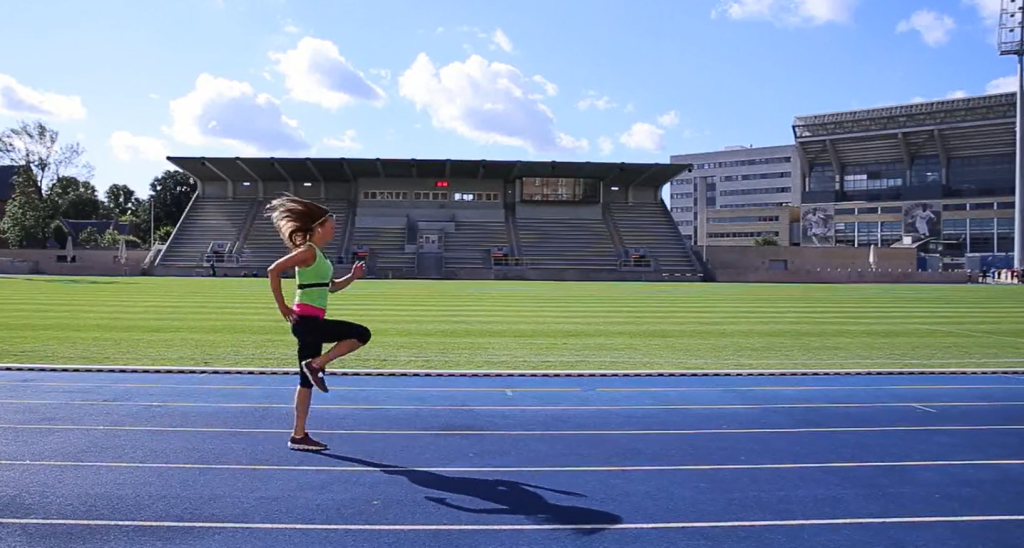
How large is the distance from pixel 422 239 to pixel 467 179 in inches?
316

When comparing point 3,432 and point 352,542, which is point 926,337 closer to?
point 352,542

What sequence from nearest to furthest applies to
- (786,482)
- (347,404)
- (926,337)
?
1. (786,482)
2. (347,404)
3. (926,337)

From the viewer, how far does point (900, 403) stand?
25.4 ft

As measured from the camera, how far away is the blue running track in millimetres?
4059

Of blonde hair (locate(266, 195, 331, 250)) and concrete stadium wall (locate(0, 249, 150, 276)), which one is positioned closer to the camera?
blonde hair (locate(266, 195, 331, 250))

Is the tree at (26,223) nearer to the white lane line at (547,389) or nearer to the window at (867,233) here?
the white lane line at (547,389)

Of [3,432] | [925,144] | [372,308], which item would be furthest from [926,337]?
[925,144]

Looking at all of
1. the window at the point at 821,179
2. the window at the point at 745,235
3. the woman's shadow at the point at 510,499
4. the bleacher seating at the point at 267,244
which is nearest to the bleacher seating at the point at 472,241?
the bleacher seating at the point at 267,244

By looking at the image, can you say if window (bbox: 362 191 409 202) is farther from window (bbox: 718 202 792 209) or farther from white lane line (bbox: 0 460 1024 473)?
window (bbox: 718 202 792 209)

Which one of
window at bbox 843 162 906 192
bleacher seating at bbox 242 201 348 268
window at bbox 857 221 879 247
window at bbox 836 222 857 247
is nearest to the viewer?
bleacher seating at bbox 242 201 348 268

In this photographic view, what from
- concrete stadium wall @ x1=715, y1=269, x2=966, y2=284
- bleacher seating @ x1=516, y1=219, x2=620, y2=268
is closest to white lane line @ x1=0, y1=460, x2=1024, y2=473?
concrete stadium wall @ x1=715, y1=269, x2=966, y2=284

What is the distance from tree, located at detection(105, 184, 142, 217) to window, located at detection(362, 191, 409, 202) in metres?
61.3

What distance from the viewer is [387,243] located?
2373 inches

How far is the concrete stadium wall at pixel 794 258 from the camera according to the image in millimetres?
61812
